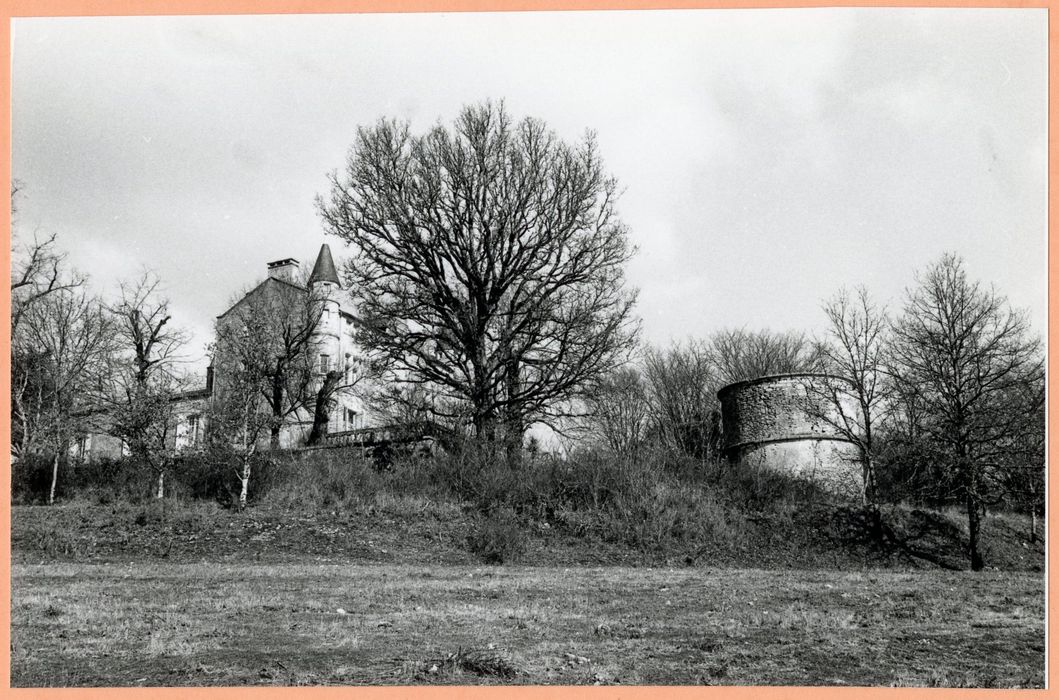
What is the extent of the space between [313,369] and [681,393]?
22.4 m

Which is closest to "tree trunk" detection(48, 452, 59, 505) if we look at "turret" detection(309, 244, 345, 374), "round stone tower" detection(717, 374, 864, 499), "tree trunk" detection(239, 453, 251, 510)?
"tree trunk" detection(239, 453, 251, 510)

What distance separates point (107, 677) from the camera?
22.1 feet

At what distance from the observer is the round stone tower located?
26859 millimetres

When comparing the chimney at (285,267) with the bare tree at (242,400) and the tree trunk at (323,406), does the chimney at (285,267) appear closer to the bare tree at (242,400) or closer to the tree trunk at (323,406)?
the tree trunk at (323,406)

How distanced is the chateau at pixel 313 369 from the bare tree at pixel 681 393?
585 inches

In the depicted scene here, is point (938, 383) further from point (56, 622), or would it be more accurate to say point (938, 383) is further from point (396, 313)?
point (56, 622)

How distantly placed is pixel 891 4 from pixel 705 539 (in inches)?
518

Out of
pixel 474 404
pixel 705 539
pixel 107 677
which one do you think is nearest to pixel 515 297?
pixel 474 404

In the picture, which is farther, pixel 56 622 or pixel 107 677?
pixel 56 622

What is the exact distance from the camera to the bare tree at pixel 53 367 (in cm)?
2491

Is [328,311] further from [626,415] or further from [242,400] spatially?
[626,415]

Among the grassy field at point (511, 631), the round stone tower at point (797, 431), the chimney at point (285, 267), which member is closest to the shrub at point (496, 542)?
the grassy field at point (511, 631)

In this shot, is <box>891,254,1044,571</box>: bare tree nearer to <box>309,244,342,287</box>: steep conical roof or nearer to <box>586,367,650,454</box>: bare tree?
<box>586,367,650,454</box>: bare tree

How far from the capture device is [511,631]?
8531 millimetres
